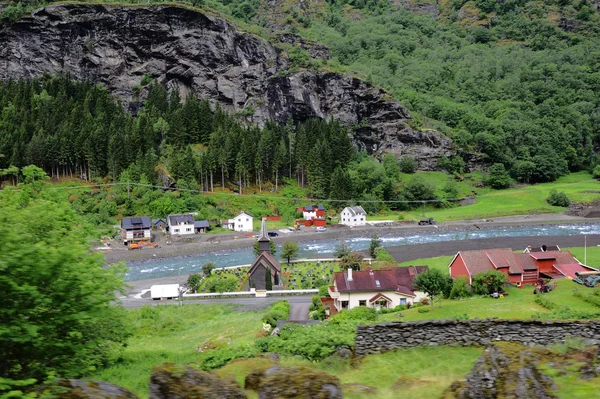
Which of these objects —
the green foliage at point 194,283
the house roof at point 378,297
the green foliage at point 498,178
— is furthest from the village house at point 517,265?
the green foliage at point 498,178

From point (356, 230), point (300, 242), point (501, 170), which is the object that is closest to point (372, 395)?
point (300, 242)

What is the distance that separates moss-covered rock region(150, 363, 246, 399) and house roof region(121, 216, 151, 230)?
188 ft

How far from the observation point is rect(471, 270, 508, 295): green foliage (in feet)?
92.0

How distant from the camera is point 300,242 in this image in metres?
61.1

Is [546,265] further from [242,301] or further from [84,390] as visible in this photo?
[84,390]

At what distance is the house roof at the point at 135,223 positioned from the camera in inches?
2324

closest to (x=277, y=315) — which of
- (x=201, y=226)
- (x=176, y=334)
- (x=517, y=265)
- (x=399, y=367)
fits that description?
(x=176, y=334)

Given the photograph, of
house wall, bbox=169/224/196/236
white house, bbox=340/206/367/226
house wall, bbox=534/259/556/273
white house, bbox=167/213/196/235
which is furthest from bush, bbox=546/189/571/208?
house wall, bbox=169/224/196/236

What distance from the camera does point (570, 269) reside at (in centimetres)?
3206

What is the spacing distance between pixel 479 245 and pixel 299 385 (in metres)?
51.4

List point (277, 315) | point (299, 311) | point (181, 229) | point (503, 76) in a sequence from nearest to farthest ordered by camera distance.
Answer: point (277, 315) → point (299, 311) → point (181, 229) → point (503, 76)

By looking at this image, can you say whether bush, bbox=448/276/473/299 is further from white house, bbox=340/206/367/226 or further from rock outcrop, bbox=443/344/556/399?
white house, bbox=340/206/367/226

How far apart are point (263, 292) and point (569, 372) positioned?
103ft

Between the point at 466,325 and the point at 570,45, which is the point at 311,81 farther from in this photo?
the point at 570,45
